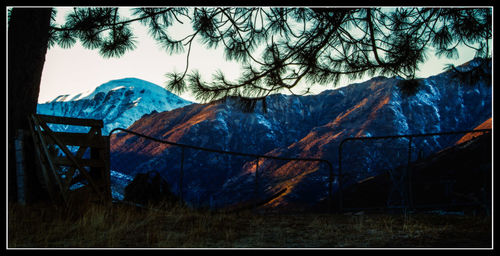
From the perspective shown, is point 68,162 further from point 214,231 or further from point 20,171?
point 214,231

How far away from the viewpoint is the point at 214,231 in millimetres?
4898

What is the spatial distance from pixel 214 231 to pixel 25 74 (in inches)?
136

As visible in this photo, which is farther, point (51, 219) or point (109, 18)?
point (109, 18)

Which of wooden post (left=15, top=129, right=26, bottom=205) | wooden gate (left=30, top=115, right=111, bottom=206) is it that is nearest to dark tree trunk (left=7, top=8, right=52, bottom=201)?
wooden post (left=15, top=129, right=26, bottom=205)

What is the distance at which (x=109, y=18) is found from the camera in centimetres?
793

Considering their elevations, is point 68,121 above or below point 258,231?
above

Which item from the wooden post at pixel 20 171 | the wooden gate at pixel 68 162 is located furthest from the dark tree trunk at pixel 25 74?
the wooden gate at pixel 68 162

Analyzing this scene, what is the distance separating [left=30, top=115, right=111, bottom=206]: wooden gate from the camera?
5.55 meters

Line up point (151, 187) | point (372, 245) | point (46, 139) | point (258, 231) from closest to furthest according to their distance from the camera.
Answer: point (372, 245), point (258, 231), point (46, 139), point (151, 187)

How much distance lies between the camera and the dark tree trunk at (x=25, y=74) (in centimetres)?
582

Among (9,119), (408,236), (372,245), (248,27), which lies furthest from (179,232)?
(248,27)

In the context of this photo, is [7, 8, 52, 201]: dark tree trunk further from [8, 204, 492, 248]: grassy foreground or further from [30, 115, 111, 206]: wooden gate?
[8, 204, 492, 248]: grassy foreground

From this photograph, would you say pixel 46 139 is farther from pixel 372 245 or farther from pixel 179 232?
pixel 372 245

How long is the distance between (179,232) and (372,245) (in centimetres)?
203
